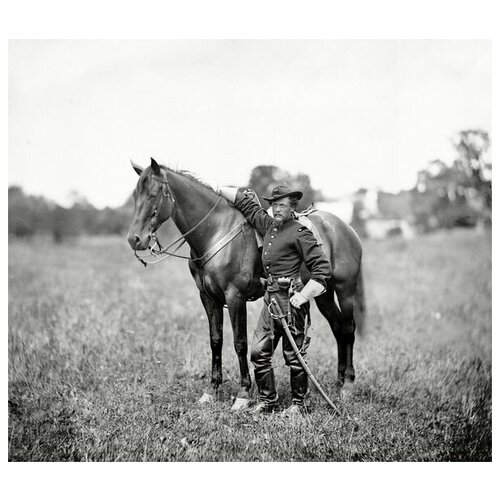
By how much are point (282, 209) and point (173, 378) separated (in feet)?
7.20

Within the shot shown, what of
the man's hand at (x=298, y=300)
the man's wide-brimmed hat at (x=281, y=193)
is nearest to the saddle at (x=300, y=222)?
the man's wide-brimmed hat at (x=281, y=193)

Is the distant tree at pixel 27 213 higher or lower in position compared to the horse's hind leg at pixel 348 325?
higher

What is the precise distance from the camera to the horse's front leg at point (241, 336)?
4.85m

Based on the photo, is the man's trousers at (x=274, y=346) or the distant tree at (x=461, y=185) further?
the distant tree at (x=461, y=185)

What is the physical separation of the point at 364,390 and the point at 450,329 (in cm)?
394

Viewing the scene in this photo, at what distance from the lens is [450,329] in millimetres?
8836

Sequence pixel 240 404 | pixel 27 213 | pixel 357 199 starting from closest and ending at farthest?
1. pixel 240 404
2. pixel 27 213
3. pixel 357 199

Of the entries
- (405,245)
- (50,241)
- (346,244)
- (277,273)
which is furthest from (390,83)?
(405,245)

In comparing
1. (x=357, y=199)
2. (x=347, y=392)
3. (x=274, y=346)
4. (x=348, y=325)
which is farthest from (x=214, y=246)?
(x=357, y=199)

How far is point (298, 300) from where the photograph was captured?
452 centimetres

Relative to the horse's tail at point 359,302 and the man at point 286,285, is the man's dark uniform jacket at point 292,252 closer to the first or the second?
the man at point 286,285

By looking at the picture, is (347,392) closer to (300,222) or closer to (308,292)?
(308,292)

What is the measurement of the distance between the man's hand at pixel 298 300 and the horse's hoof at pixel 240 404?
43.2 inches

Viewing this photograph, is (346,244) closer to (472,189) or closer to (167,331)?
(167,331)
